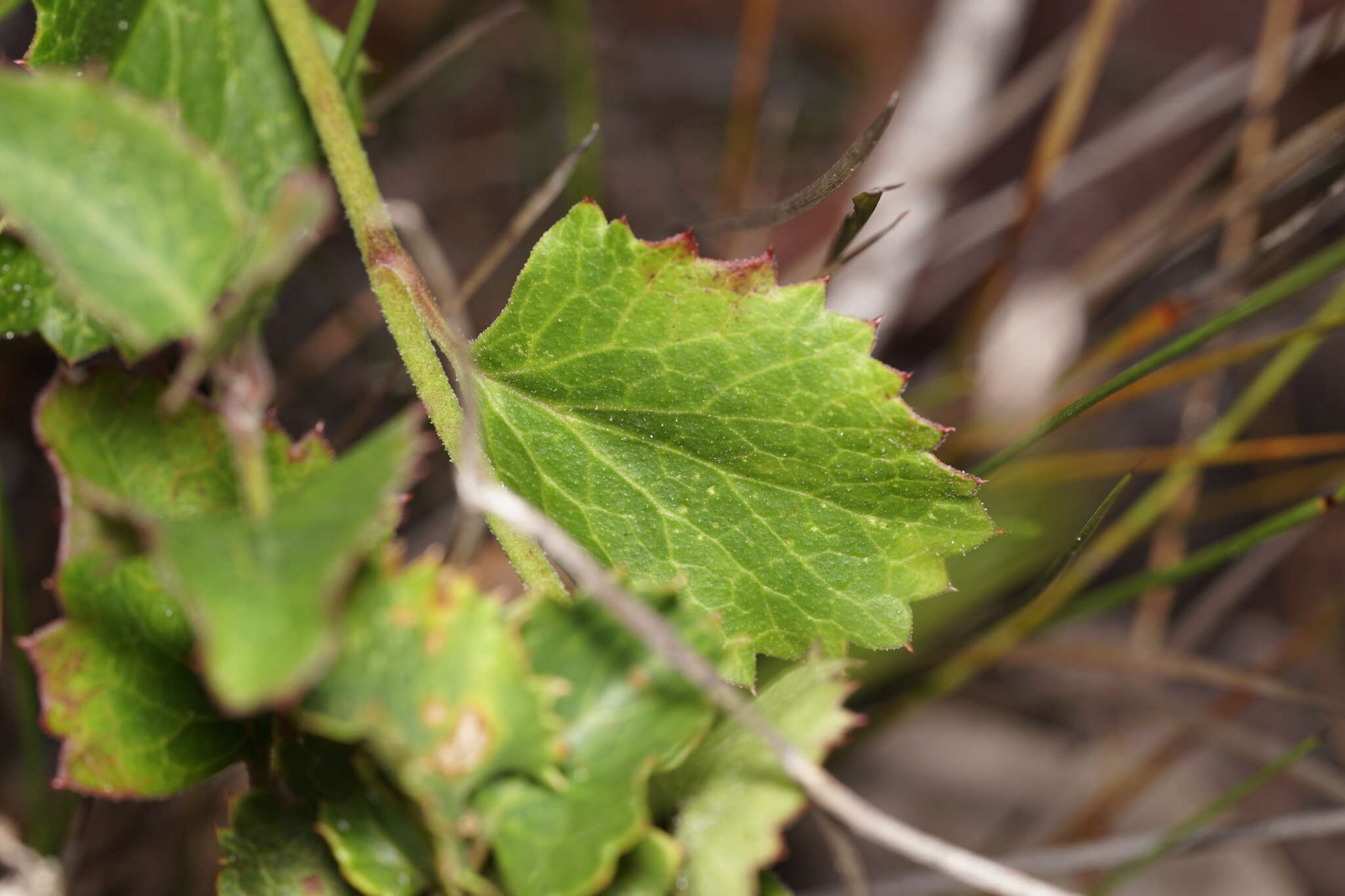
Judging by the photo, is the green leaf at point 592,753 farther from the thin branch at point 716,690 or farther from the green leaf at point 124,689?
the green leaf at point 124,689

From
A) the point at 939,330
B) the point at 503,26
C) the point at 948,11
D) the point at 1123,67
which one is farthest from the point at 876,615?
the point at 1123,67

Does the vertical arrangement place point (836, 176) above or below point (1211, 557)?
above

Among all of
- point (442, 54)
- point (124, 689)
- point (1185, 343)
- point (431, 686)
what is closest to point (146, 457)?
point (124, 689)

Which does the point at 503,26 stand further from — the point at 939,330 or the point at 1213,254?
the point at 1213,254

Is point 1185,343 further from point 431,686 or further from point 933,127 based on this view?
point 933,127

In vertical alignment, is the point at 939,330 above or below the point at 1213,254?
below
